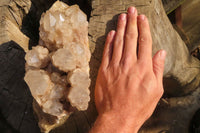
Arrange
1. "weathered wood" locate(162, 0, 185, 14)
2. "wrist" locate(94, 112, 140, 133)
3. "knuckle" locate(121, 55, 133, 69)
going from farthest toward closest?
"weathered wood" locate(162, 0, 185, 14) → "knuckle" locate(121, 55, 133, 69) → "wrist" locate(94, 112, 140, 133)

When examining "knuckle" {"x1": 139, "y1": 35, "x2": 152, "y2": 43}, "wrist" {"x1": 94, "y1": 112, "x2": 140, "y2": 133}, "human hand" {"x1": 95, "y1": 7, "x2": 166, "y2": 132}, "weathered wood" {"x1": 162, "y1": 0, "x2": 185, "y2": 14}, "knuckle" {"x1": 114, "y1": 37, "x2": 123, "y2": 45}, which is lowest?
"wrist" {"x1": 94, "y1": 112, "x2": 140, "y2": 133}

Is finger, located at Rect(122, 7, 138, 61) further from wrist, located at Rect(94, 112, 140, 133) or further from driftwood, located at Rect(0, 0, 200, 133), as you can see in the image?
wrist, located at Rect(94, 112, 140, 133)

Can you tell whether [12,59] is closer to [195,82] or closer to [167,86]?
[167,86]

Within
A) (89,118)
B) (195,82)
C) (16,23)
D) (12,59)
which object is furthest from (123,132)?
(195,82)

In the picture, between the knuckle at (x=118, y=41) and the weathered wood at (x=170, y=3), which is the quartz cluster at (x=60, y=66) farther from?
the weathered wood at (x=170, y=3)

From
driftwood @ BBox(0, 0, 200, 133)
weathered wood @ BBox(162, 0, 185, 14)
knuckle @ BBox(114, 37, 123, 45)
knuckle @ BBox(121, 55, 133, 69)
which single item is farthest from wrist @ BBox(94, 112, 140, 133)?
weathered wood @ BBox(162, 0, 185, 14)

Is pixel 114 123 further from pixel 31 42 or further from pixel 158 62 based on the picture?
pixel 31 42
